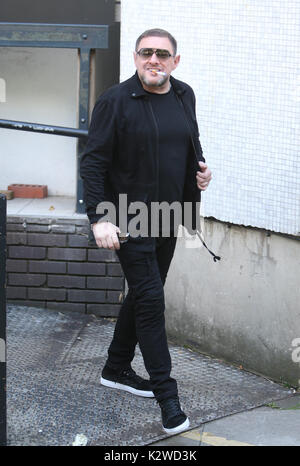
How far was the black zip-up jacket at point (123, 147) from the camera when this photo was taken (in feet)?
13.0

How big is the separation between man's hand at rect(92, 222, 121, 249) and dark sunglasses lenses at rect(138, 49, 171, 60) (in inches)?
33.3

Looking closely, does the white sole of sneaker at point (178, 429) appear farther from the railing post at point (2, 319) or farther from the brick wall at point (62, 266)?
the brick wall at point (62, 266)

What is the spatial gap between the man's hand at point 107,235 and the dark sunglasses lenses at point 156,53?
845 millimetres

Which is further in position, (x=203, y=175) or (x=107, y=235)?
(x=203, y=175)

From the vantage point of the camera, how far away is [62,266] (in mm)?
5754

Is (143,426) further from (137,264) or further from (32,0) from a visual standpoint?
(32,0)

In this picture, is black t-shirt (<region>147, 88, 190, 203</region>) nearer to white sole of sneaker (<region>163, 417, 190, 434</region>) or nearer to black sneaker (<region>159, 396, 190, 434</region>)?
black sneaker (<region>159, 396, 190, 434</region>)

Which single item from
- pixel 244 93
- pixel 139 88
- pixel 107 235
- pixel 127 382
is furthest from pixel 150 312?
pixel 244 93

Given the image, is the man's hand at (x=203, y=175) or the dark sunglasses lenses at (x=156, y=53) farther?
the man's hand at (x=203, y=175)

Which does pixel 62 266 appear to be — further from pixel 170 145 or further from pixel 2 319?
pixel 2 319

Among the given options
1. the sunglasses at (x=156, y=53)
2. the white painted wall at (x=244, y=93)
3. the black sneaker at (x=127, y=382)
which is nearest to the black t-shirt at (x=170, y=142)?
the sunglasses at (x=156, y=53)

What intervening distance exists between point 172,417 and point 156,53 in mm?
1785

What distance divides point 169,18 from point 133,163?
1480mm

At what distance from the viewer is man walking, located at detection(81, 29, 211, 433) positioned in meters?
3.96
